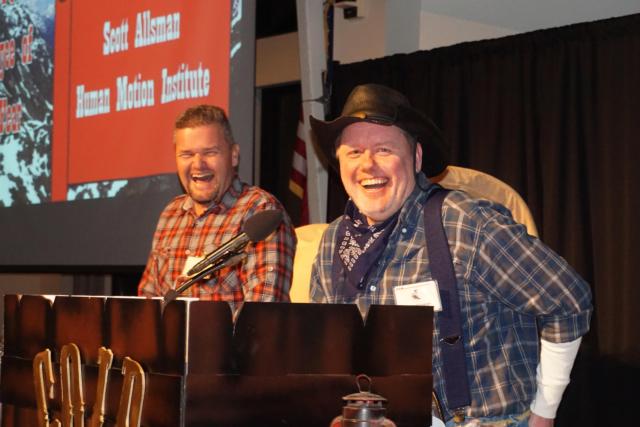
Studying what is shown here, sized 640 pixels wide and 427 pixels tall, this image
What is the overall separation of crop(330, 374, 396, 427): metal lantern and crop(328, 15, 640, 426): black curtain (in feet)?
10.1

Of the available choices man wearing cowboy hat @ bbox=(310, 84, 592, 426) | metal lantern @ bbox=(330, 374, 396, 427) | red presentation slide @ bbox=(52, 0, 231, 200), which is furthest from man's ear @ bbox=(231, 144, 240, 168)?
metal lantern @ bbox=(330, 374, 396, 427)

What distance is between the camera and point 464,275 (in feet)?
7.67

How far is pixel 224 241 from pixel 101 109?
166cm

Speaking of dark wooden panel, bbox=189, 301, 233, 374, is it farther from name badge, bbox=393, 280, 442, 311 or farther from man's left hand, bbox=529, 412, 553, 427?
man's left hand, bbox=529, 412, 553, 427

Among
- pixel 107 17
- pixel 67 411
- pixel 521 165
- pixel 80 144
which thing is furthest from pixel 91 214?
pixel 67 411

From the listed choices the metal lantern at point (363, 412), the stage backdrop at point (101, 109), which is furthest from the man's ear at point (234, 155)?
the metal lantern at point (363, 412)

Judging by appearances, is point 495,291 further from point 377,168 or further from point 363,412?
point 363,412

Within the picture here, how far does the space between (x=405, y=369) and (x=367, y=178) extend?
911mm

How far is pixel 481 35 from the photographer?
229 inches

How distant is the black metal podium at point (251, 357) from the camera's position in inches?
57.6

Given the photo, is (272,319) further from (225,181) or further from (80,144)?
(80,144)

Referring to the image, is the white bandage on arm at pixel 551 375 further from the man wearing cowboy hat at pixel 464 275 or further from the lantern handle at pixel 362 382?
the lantern handle at pixel 362 382

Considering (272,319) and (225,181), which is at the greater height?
(225,181)

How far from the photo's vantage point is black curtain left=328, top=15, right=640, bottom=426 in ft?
14.2
